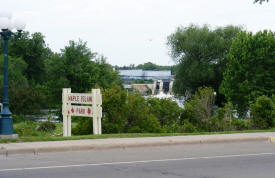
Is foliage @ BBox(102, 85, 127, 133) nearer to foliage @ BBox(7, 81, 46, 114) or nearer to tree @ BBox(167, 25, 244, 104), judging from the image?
foliage @ BBox(7, 81, 46, 114)

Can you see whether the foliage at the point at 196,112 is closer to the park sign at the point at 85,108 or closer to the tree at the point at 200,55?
the park sign at the point at 85,108

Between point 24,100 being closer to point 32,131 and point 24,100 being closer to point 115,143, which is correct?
point 32,131

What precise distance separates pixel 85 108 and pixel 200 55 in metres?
44.7

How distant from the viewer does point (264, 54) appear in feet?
165

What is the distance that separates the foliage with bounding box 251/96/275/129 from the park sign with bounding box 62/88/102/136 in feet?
24.9

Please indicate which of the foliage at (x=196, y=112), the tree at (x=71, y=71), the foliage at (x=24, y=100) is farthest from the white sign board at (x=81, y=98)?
the tree at (x=71, y=71)

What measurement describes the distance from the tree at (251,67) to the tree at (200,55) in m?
8.18

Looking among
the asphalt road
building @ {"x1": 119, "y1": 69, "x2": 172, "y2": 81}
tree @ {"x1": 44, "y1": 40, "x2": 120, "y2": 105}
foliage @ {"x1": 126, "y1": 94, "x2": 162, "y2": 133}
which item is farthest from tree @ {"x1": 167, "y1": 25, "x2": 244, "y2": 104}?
building @ {"x1": 119, "y1": 69, "x2": 172, "y2": 81}

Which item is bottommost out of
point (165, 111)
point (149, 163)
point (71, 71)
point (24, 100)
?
point (149, 163)

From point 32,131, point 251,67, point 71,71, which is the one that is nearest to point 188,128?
point 32,131

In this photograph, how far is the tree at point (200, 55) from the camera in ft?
196

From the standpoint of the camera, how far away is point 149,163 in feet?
35.6

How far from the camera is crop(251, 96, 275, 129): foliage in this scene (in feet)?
67.7

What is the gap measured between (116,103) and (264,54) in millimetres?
34654
